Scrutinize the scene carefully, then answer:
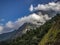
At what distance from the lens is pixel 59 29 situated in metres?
170

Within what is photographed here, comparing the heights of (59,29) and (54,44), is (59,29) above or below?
above

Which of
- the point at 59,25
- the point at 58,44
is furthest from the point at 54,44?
the point at 59,25

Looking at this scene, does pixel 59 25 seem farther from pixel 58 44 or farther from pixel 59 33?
pixel 58 44

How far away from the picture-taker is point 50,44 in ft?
502

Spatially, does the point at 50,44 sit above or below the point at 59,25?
below

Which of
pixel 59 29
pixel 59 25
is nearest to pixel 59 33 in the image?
pixel 59 29

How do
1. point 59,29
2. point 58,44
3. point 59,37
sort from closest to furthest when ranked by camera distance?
1. point 58,44
2. point 59,37
3. point 59,29

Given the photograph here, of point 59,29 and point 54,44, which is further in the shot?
point 59,29

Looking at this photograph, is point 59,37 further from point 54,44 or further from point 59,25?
point 59,25

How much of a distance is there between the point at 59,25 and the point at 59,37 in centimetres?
2958

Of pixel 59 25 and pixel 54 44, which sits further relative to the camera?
pixel 59 25

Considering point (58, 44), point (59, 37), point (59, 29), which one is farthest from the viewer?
point (59, 29)

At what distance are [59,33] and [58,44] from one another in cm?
2280

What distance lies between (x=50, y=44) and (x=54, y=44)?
8976 millimetres
